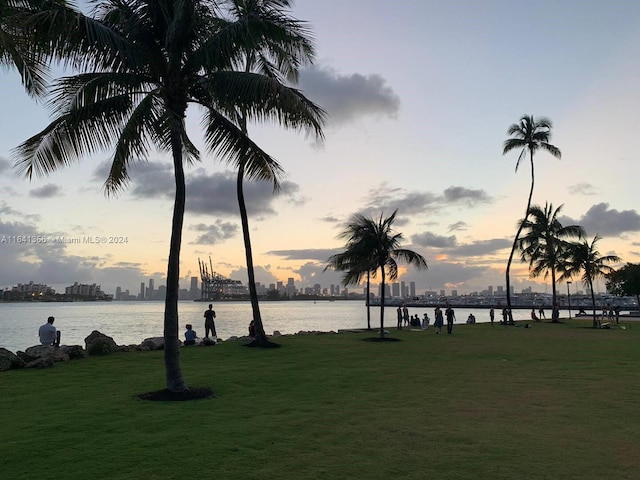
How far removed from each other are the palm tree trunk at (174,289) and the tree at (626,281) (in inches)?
2190

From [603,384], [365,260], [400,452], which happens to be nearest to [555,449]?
[400,452]

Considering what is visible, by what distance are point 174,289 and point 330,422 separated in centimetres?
445

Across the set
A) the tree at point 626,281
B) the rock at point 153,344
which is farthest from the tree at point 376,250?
the tree at point 626,281

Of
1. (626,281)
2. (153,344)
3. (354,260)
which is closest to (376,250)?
(354,260)

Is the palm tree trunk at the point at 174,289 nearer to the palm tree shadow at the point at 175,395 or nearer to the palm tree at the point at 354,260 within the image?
the palm tree shadow at the point at 175,395

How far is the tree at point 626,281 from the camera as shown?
52.6 m

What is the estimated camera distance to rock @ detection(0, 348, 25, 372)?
1355 cm

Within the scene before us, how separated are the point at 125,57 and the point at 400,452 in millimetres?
8605

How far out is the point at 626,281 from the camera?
2132 inches

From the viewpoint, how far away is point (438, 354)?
17.6m

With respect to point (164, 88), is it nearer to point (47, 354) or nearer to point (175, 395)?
point (175, 395)

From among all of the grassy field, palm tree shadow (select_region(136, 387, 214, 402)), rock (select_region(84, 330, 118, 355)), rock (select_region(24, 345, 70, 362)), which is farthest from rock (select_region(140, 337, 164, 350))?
palm tree shadow (select_region(136, 387, 214, 402))

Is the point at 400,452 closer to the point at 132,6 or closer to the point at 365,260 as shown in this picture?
the point at 132,6

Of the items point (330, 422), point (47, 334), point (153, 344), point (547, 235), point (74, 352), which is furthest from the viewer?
point (547, 235)
